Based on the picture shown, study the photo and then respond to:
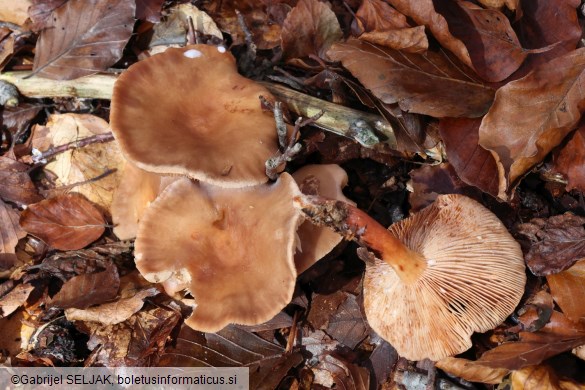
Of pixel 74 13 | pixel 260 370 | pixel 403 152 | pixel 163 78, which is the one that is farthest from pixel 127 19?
pixel 260 370

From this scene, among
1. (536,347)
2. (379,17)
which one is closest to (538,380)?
(536,347)

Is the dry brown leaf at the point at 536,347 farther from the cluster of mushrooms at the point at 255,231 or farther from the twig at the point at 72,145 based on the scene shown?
the twig at the point at 72,145

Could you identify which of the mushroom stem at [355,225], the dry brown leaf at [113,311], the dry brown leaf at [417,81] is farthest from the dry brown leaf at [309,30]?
the dry brown leaf at [113,311]

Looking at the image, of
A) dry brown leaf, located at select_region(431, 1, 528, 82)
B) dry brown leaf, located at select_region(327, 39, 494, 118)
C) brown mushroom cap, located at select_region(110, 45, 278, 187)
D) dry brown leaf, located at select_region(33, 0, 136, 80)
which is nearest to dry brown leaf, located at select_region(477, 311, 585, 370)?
dry brown leaf, located at select_region(327, 39, 494, 118)

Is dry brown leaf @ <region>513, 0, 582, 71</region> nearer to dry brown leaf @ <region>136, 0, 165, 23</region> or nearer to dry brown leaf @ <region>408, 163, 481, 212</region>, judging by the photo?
dry brown leaf @ <region>408, 163, 481, 212</region>

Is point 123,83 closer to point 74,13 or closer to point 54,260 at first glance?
point 74,13

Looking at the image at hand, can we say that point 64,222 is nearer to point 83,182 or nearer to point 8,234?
point 83,182
